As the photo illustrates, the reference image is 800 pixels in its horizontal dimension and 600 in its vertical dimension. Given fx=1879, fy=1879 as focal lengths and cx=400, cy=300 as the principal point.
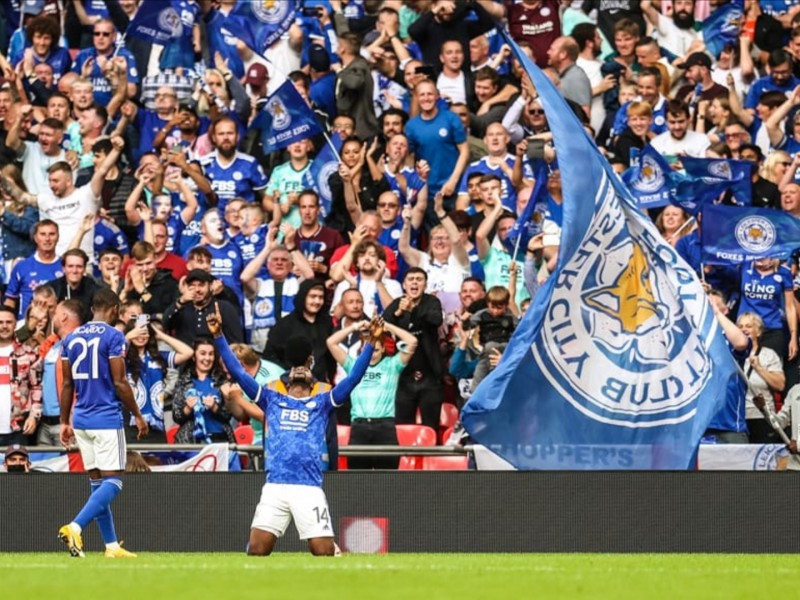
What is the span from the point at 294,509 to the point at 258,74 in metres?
10.1

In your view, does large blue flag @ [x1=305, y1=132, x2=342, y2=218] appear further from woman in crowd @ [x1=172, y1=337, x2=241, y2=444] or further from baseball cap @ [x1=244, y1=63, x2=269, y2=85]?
woman in crowd @ [x1=172, y1=337, x2=241, y2=444]

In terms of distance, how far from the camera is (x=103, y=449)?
15.4 metres

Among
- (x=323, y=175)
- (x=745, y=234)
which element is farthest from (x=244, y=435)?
(x=745, y=234)

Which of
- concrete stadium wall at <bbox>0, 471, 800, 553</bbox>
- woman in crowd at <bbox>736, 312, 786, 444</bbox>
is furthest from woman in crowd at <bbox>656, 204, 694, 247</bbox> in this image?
concrete stadium wall at <bbox>0, 471, 800, 553</bbox>

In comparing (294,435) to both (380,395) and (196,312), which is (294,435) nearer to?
(380,395)

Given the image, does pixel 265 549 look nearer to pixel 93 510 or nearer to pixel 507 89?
pixel 93 510

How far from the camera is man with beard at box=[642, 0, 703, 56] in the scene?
82.5 ft

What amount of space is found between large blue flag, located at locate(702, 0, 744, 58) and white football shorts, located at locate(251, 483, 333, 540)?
11853 millimetres

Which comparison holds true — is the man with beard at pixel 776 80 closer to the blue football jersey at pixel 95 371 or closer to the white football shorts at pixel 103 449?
the blue football jersey at pixel 95 371

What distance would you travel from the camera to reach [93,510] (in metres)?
15.0

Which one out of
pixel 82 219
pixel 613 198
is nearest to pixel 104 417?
pixel 613 198

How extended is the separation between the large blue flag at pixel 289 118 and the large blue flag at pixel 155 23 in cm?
236

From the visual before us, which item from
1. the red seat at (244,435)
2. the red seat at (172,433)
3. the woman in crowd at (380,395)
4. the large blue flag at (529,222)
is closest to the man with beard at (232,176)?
the large blue flag at (529,222)

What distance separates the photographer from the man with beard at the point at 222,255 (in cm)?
2138
